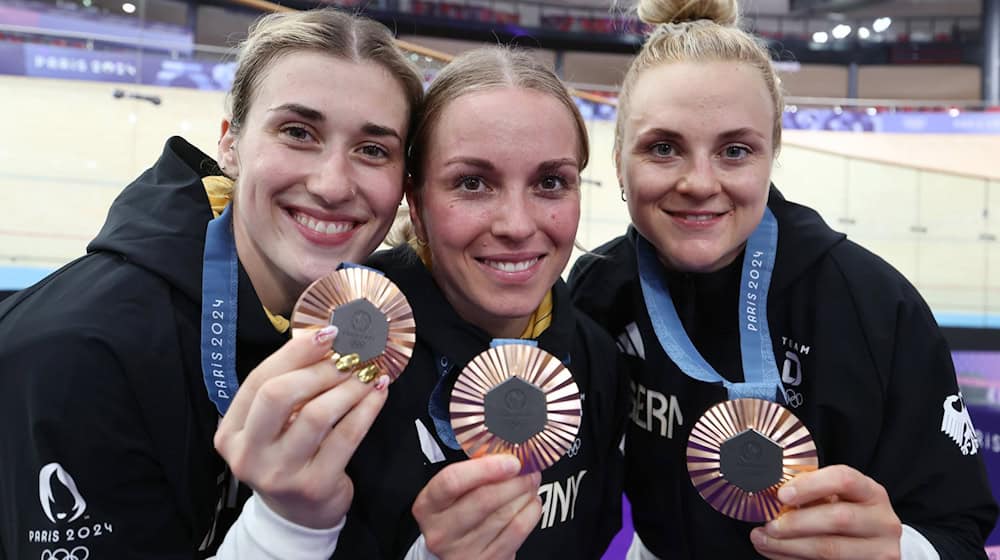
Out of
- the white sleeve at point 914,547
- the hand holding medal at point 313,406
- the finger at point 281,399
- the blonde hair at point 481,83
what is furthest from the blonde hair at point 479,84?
the white sleeve at point 914,547

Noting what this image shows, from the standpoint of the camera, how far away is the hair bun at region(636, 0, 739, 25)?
1902 mm

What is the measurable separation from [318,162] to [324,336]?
0.52 metres

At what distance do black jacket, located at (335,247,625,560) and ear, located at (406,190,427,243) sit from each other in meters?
0.06

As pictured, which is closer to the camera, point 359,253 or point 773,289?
point 359,253

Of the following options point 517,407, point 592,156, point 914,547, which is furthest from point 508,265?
point 592,156

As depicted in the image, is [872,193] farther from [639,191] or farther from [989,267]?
[639,191]

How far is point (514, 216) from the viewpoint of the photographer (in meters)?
1.41

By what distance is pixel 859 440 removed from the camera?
1.58m

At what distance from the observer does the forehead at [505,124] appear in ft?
4.70

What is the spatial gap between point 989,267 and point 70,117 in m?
5.88

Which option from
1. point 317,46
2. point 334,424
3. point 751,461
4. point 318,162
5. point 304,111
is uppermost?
point 317,46

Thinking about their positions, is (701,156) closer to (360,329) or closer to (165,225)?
(360,329)

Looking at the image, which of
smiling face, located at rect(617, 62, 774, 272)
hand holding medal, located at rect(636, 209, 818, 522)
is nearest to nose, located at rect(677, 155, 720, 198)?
smiling face, located at rect(617, 62, 774, 272)

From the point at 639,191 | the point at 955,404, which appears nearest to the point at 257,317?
the point at 639,191
